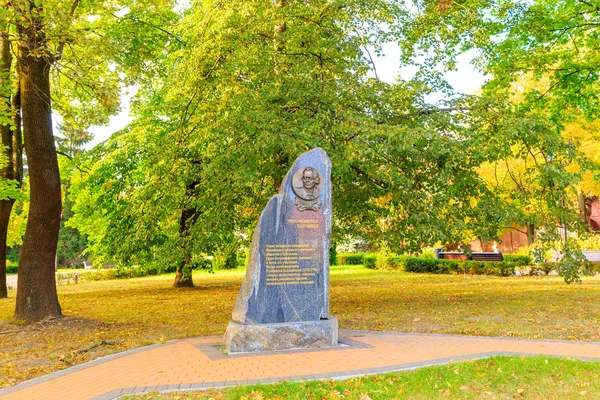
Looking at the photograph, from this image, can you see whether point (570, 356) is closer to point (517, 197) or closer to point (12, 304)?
point (517, 197)

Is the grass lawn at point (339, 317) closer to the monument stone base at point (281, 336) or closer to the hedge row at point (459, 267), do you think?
the monument stone base at point (281, 336)

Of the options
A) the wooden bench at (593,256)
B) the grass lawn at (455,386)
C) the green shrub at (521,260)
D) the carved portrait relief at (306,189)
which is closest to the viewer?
the grass lawn at (455,386)

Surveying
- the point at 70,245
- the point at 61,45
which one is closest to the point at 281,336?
the point at 61,45

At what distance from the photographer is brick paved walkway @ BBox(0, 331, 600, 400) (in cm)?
657

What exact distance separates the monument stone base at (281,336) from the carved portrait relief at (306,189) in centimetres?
195

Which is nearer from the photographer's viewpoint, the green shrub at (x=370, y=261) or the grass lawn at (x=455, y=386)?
the grass lawn at (x=455, y=386)

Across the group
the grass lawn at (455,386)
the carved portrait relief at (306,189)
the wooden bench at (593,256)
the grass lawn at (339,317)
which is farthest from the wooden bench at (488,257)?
the grass lawn at (455,386)

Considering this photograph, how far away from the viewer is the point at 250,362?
25.2 feet

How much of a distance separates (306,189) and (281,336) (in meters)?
2.47

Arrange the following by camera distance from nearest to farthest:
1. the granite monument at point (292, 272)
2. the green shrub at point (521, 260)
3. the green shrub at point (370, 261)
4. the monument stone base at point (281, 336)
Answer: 1. the monument stone base at point (281, 336)
2. the granite monument at point (292, 272)
3. the green shrub at point (521, 260)
4. the green shrub at point (370, 261)

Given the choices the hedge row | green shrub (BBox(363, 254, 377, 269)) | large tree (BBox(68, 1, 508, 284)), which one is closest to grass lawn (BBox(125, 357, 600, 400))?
large tree (BBox(68, 1, 508, 284))

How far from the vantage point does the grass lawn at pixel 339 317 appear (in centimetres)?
957

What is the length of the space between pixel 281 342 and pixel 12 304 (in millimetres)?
11755

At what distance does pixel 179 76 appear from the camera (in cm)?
1422
